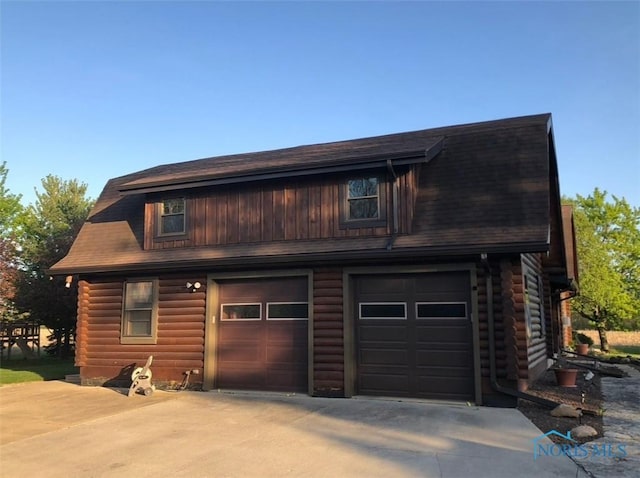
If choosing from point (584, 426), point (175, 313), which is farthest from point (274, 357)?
point (584, 426)

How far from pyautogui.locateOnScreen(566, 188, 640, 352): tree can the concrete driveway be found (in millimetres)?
25192

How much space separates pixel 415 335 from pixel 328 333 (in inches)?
68.6

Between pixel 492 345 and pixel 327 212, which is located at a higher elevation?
pixel 327 212

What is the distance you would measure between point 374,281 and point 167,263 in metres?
4.71

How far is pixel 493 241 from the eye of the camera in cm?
913

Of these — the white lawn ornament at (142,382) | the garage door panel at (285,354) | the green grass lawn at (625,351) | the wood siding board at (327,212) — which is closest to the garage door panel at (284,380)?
the garage door panel at (285,354)

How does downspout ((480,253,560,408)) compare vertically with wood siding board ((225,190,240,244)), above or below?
below

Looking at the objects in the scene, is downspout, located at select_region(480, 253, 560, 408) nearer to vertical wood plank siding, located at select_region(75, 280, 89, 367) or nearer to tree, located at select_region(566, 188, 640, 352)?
vertical wood plank siding, located at select_region(75, 280, 89, 367)

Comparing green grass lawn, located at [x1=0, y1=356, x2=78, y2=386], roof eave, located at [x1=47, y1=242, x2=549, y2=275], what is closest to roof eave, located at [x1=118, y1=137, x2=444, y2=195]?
roof eave, located at [x1=47, y1=242, x2=549, y2=275]

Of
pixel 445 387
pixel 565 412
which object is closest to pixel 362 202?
pixel 445 387

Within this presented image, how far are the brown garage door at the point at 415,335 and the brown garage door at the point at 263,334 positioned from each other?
1.33m

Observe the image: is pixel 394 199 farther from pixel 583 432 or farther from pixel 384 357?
pixel 583 432

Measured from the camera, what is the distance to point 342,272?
34.5 feet

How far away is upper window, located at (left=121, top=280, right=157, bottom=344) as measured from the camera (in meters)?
12.1
